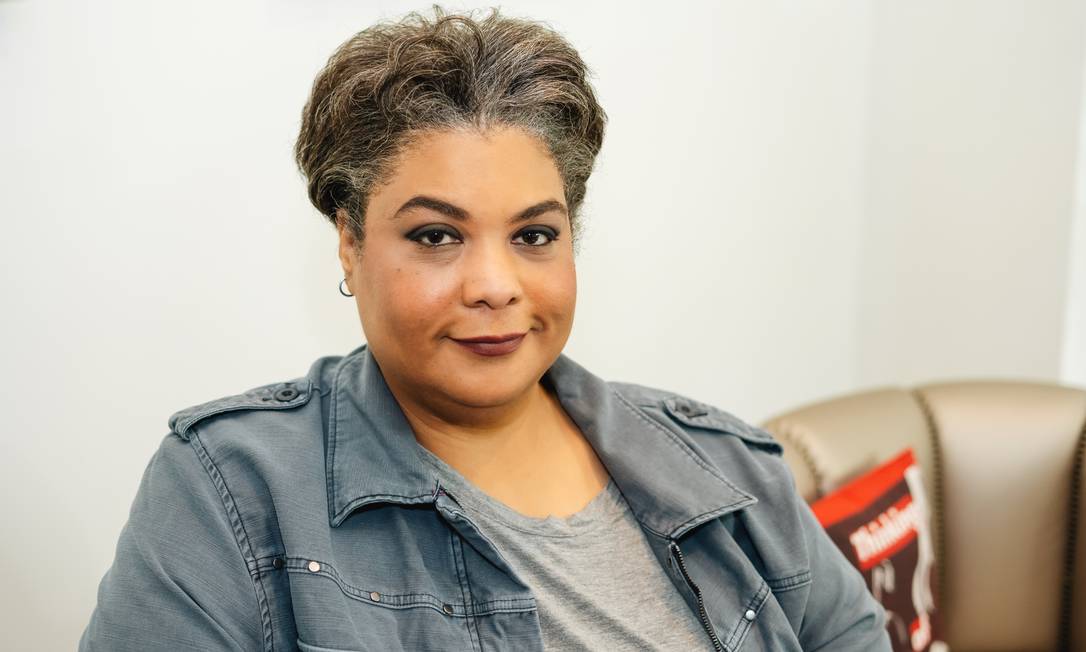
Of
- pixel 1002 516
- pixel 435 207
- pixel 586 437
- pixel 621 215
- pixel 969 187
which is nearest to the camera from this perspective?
pixel 435 207

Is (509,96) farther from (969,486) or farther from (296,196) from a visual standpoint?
(969,486)

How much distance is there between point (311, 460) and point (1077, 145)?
207 cm

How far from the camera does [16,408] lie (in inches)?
55.6

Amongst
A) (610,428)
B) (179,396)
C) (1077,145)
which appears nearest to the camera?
(610,428)

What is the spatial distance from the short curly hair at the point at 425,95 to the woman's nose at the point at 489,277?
0.14 metres

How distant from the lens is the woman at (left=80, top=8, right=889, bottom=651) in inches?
43.7

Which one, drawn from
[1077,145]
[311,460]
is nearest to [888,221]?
[1077,145]

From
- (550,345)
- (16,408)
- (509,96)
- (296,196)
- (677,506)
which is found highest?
(509,96)

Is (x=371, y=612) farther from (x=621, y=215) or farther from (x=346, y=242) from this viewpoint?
(x=621, y=215)

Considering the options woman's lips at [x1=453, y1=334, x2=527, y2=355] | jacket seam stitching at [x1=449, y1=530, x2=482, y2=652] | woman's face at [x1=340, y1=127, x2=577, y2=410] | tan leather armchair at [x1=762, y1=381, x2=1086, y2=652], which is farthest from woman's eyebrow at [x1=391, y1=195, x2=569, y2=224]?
tan leather armchair at [x1=762, y1=381, x2=1086, y2=652]

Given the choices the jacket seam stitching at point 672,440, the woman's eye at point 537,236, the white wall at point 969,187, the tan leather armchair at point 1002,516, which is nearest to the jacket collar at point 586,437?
the jacket seam stitching at point 672,440

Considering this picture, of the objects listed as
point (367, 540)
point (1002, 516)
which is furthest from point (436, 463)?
point (1002, 516)

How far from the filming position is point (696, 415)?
60.9 inches

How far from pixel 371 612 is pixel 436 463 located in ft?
0.70
